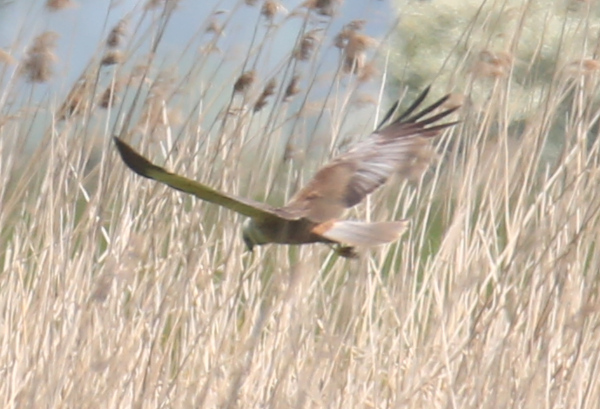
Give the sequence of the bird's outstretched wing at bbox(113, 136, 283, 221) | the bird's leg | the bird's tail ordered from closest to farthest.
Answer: the bird's outstretched wing at bbox(113, 136, 283, 221)
the bird's tail
the bird's leg

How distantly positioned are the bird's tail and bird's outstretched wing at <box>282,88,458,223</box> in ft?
0.25

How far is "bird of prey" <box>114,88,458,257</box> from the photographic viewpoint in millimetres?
1593

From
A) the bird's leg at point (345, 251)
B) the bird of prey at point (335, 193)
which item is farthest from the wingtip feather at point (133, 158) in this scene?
the bird's leg at point (345, 251)

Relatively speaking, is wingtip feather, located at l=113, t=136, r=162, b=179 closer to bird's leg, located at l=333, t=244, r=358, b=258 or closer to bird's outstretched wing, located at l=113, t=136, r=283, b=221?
bird's outstretched wing, located at l=113, t=136, r=283, b=221

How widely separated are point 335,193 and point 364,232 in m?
0.08

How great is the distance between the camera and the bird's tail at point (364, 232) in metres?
1.75

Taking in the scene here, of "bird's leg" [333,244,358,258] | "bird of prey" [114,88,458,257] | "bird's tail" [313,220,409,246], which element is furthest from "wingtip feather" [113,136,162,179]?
"bird's leg" [333,244,358,258]

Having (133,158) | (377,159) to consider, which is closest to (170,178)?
(133,158)

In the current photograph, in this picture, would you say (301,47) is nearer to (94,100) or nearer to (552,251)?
(94,100)

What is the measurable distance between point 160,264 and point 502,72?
79cm

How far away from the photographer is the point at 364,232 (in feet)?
5.96

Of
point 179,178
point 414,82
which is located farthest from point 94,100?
point 414,82

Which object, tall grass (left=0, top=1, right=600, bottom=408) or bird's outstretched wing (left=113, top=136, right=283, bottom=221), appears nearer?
bird's outstretched wing (left=113, top=136, right=283, bottom=221)

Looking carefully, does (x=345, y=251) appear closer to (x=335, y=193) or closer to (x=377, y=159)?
(x=335, y=193)
